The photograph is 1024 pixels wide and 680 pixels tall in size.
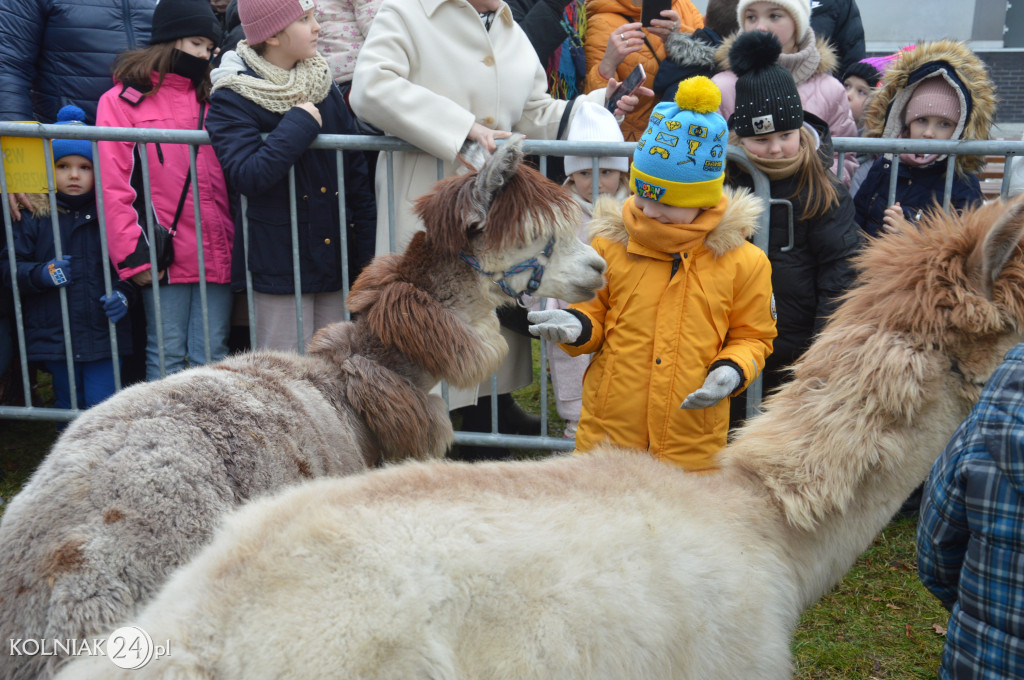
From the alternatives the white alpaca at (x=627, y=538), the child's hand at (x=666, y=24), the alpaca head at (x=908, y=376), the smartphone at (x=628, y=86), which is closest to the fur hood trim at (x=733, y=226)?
the white alpaca at (x=627, y=538)

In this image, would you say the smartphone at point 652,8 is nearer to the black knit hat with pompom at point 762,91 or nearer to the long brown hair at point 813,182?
the black knit hat with pompom at point 762,91

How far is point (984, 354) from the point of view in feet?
6.66

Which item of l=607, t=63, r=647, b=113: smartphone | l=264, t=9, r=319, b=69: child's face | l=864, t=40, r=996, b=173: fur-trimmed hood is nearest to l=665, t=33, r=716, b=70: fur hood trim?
l=607, t=63, r=647, b=113: smartphone

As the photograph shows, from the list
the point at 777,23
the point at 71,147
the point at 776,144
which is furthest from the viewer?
the point at 777,23

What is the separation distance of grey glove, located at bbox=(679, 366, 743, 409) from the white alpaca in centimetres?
33

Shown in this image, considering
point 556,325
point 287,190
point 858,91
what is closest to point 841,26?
point 858,91

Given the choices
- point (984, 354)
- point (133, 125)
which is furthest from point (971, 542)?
point (133, 125)

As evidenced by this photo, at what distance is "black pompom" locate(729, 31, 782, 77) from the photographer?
13.3 feet

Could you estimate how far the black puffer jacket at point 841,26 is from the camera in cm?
628

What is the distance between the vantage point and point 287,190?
4.48 meters

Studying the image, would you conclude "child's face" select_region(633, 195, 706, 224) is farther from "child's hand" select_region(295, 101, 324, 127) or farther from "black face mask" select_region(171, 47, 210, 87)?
"black face mask" select_region(171, 47, 210, 87)

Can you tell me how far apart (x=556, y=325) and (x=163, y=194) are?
2.87 m

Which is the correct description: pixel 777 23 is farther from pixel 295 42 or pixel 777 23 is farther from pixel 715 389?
pixel 715 389

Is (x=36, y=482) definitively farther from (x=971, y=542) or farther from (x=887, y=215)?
(x=887, y=215)
